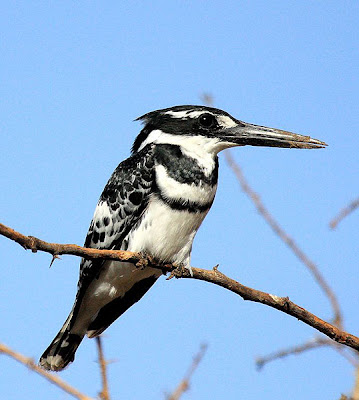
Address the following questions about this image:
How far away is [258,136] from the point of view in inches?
205

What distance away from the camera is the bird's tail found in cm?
563

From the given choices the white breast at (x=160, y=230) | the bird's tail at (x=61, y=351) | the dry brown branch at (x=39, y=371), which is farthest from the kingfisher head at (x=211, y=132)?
the dry brown branch at (x=39, y=371)

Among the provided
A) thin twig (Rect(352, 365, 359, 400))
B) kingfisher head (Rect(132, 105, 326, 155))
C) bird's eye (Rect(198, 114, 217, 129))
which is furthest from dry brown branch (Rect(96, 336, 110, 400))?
bird's eye (Rect(198, 114, 217, 129))

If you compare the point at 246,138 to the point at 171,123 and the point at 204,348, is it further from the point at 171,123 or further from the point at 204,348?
the point at 204,348

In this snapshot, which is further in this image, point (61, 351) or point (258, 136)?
point (61, 351)

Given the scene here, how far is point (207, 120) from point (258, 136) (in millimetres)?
430

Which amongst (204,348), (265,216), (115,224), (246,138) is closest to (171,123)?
(246,138)

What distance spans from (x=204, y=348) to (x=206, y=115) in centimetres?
228

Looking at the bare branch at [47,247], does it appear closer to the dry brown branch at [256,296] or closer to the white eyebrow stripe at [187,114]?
the dry brown branch at [256,296]

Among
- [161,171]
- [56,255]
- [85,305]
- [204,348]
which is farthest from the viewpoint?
[85,305]

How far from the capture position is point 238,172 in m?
4.02

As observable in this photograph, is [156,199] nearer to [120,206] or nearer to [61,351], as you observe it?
[120,206]

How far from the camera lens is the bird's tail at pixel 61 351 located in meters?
5.63

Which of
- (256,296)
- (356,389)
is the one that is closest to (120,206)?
(256,296)
